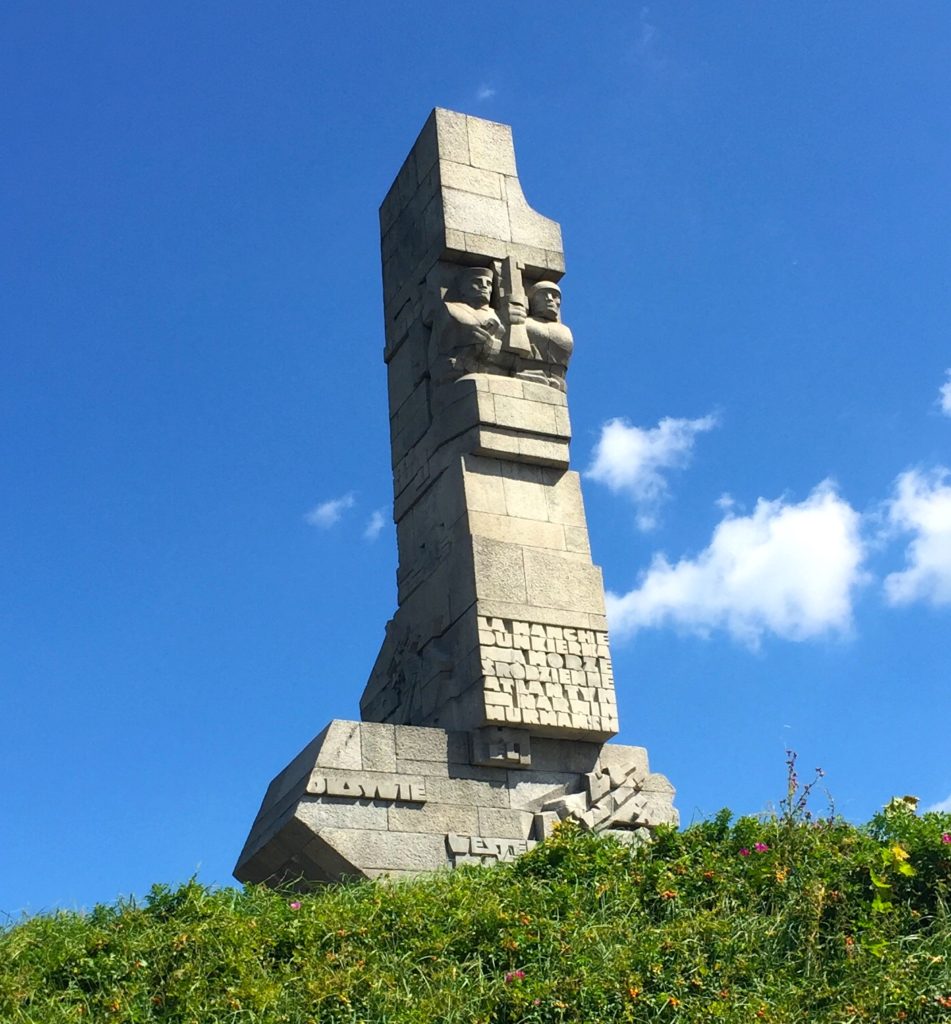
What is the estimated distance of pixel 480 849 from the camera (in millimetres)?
11727

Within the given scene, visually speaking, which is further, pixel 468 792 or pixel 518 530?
pixel 518 530

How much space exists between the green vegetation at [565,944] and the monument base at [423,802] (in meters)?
1.48

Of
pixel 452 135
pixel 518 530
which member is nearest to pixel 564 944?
pixel 518 530

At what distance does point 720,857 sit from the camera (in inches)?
381

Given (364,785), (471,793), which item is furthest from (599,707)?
(364,785)

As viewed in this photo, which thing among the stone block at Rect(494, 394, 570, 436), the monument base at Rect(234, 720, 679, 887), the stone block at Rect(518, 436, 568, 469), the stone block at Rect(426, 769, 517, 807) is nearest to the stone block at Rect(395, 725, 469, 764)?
the monument base at Rect(234, 720, 679, 887)

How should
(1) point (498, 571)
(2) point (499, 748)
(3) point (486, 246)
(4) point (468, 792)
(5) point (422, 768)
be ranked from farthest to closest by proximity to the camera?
(3) point (486, 246) < (1) point (498, 571) < (2) point (499, 748) < (4) point (468, 792) < (5) point (422, 768)

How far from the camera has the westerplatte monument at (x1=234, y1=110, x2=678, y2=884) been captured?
1169 centimetres

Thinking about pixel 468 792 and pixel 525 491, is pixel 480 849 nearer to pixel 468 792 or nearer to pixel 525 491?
pixel 468 792

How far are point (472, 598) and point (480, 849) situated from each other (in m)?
2.00

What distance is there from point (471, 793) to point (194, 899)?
3387mm

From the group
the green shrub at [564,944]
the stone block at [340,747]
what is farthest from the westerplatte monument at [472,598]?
the green shrub at [564,944]

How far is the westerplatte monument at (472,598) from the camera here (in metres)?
11.7

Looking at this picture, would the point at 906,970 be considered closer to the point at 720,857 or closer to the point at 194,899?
the point at 720,857
